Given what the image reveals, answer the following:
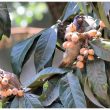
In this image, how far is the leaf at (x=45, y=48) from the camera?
2.75ft

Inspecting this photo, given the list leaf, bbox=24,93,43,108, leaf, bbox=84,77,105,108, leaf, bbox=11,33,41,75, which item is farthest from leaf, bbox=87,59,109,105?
leaf, bbox=11,33,41,75

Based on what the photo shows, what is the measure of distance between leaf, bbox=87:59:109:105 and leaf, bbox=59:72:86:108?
27 mm

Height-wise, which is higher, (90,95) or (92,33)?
(92,33)

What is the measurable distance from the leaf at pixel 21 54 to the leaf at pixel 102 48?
7.9 inches

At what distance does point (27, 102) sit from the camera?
0.73m

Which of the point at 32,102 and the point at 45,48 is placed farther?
the point at 45,48

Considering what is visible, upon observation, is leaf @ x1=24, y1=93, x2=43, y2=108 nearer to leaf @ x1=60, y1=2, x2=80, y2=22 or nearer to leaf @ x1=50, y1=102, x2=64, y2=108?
leaf @ x1=50, y1=102, x2=64, y2=108

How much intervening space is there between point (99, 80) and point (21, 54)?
0.24m

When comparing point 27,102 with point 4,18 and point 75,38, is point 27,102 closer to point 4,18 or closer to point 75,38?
point 75,38

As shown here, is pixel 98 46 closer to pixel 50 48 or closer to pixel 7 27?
pixel 50 48

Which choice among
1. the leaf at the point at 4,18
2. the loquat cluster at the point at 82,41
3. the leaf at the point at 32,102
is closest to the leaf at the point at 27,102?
the leaf at the point at 32,102

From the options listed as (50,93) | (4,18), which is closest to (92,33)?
(50,93)

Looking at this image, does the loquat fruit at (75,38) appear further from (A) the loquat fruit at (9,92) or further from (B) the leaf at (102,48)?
(A) the loquat fruit at (9,92)

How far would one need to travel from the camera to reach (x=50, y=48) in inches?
33.2
